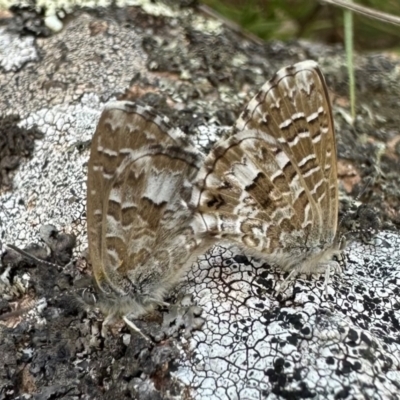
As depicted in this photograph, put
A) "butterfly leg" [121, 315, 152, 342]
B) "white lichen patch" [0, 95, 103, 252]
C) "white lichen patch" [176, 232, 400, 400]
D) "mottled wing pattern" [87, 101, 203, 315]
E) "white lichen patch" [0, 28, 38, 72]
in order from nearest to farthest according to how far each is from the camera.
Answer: "white lichen patch" [176, 232, 400, 400] < "butterfly leg" [121, 315, 152, 342] < "mottled wing pattern" [87, 101, 203, 315] < "white lichen patch" [0, 95, 103, 252] < "white lichen patch" [0, 28, 38, 72]

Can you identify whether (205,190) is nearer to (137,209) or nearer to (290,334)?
(137,209)

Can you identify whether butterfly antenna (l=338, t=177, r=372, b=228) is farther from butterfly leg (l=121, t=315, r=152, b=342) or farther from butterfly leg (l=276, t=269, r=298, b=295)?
butterfly leg (l=121, t=315, r=152, b=342)

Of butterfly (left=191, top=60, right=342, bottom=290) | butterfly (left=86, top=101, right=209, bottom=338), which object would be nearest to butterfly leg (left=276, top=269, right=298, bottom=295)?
butterfly (left=191, top=60, right=342, bottom=290)

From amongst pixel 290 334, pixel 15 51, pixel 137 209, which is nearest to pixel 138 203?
pixel 137 209

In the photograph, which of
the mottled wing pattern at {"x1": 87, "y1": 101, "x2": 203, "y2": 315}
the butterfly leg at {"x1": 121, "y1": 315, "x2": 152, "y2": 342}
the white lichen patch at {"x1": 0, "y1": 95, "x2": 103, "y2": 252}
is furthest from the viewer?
the white lichen patch at {"x1": 0, "y1": 95, "x2": 103, "y2": 252}

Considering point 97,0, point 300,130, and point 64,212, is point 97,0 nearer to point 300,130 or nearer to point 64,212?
point 64,212

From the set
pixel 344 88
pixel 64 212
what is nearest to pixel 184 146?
pixel 64 212

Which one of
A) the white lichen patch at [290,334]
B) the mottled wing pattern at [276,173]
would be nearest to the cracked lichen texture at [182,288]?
the white lichen patch at [290,334]

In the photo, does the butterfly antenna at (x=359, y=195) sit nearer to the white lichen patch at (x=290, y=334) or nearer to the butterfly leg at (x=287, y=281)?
the white lichen patch at (x=290, y=334)
